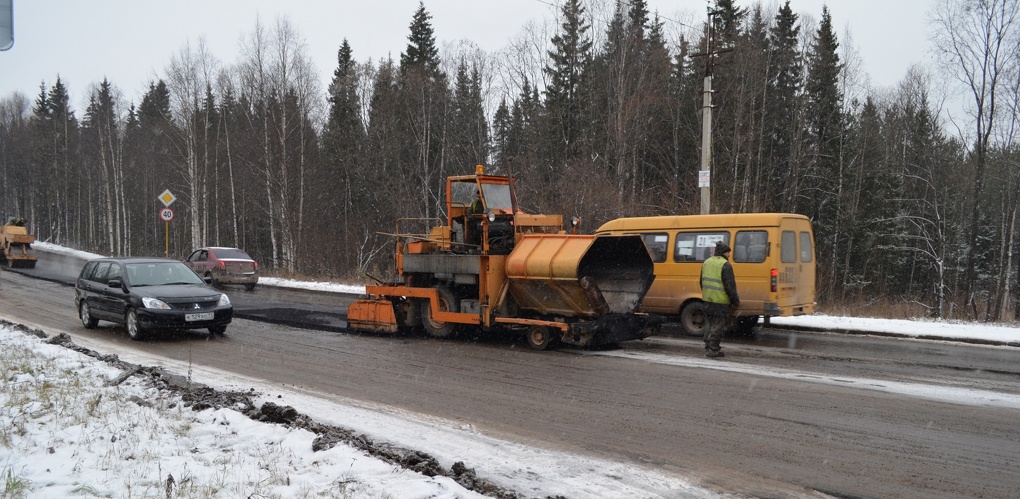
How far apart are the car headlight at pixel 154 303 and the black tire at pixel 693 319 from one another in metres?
9.75

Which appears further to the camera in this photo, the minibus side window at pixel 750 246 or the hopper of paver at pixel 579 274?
the minibus side window at pixel 750 246

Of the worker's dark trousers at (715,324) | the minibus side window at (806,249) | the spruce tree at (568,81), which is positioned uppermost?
the spruce tree at (568,81)

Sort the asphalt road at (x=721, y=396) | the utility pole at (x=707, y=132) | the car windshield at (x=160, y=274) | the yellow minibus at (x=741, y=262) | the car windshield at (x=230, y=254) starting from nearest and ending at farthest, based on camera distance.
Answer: the asphalt road at (x=721, y=396)
the yellow minibus at (x=741, y=262)
the car windshield at (x=160, y=274)
the utility pole at (x=707, y=132)
the car windshield at (x=230, y=254)

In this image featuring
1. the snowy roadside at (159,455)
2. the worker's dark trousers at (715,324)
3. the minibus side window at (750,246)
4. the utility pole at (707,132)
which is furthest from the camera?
the utility pole at (707,132)

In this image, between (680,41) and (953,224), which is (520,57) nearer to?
(680,41)

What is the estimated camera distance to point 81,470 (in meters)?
4.89

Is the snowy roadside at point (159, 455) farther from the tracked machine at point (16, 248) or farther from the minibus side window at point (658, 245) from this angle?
the tracked machine at point (16, 248)

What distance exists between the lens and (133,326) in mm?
12766

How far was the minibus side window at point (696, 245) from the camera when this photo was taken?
1388cm

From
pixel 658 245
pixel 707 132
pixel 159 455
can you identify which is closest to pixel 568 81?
pixel 707 132

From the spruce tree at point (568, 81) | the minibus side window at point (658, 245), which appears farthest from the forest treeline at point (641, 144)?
the minibus side window at point (658, 245)

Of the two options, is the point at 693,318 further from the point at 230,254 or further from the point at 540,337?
Answer: the point at 230,254

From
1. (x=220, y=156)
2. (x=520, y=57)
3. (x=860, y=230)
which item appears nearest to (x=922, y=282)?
(x=860, y=230)

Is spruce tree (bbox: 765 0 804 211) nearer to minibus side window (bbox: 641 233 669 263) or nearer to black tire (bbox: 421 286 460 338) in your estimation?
minibus side window (bbox: 641 233 669 263)
